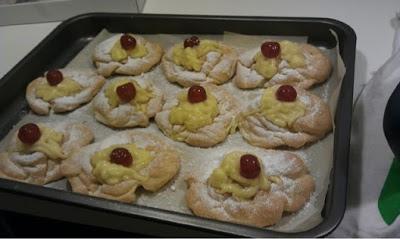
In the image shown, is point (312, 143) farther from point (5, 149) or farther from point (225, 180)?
point (5, 149)

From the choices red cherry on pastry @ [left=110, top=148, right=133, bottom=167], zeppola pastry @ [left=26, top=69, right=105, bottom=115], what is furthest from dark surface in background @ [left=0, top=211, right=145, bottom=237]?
zeppola pastry @ [left=26, top=69, right=105, bottom=115]

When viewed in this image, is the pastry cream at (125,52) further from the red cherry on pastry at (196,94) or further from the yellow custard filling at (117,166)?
the yellow custard filling at (117,166)

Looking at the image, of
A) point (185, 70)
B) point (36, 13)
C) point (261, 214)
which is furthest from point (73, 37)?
point (261, 214)

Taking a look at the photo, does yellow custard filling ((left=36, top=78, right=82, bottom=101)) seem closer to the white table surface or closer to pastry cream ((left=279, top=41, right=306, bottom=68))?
the white table surface

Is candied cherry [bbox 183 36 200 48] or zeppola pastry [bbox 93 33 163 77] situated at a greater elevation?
candied cherry [bbox 183 36 200 48]

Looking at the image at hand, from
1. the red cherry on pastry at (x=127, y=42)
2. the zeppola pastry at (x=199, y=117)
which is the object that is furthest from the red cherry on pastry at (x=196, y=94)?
the red cherry on pastry at (x=127, y=42)

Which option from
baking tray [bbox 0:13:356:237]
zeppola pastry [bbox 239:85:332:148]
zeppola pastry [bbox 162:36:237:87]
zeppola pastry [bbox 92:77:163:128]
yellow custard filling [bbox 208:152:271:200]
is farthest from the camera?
zeppola pastry [bbox 162:36:237:87]

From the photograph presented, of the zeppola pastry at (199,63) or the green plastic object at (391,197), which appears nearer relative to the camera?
the green plastic object at (391,197)
